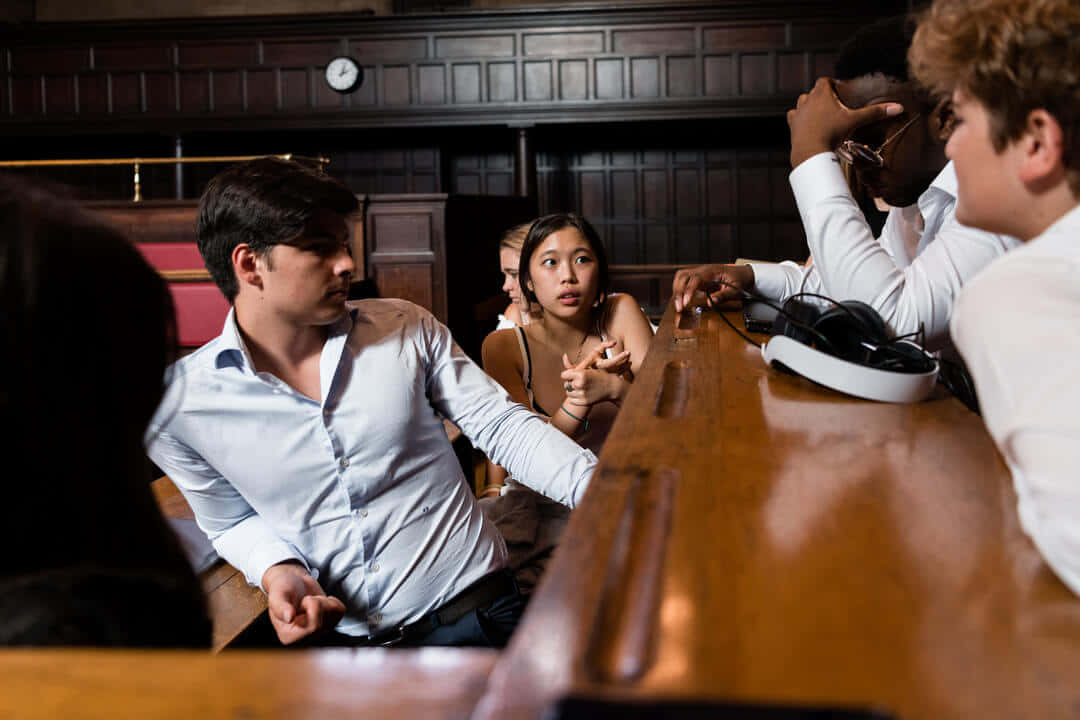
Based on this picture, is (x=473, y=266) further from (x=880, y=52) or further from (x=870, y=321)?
(x=870, y=321)

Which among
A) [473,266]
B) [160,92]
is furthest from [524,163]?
[160,92]

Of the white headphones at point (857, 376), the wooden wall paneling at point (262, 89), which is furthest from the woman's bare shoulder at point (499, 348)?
the wooden wall paneling at point (262, 89)

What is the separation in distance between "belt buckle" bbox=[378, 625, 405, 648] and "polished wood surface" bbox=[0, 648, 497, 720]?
3.87 feet

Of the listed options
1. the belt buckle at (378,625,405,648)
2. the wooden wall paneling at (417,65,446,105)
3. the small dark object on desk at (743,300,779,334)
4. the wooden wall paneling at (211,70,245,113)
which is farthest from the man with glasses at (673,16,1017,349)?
the wooden wall paneling at (211,70,245,113)

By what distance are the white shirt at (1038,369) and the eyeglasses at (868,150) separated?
3.31ft

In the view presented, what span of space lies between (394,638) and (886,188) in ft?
4.45

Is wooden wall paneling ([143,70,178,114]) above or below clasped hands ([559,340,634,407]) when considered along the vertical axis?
above

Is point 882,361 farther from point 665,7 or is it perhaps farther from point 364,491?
point 665,7

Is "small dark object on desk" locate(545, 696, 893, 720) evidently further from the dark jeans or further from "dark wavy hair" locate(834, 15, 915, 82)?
"dark wavy hair" locate(834, 15, 915, 82)

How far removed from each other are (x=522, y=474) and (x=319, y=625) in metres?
0.48

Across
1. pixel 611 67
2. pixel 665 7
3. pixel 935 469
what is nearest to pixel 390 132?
pixel 611 67

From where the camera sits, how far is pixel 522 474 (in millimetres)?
1778

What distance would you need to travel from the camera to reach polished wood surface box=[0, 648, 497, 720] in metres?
0.52

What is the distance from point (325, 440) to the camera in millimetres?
1713
